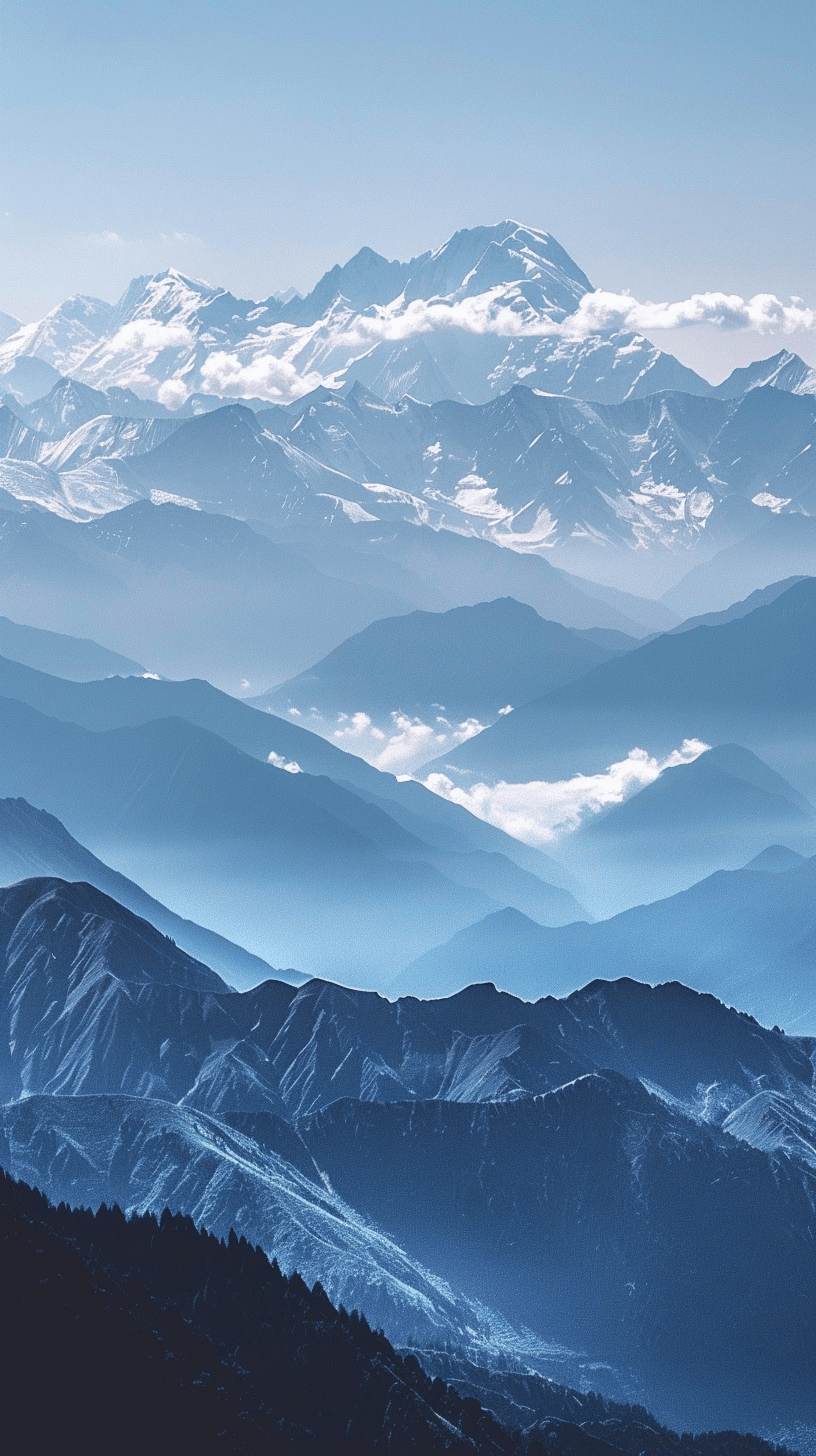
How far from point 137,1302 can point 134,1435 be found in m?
22.8

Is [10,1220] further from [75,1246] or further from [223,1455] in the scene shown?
[223,1455]

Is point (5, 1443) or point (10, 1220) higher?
point (10, 1220)

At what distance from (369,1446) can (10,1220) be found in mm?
39708

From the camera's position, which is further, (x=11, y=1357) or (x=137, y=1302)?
(x=137, y=1302)

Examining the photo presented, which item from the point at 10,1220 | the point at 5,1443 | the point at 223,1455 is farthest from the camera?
the point at 10,1220

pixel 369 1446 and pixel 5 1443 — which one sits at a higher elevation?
pixel 369 1446

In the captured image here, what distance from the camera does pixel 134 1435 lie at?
6816 inches

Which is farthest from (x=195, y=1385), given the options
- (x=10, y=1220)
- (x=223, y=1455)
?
(x=10, y=1220)

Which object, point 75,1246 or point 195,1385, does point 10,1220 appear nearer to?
point 75,1246

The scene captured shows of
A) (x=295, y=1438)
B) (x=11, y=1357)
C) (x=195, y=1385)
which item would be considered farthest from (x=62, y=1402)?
(x=295, y=1438)

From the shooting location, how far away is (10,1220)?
191125 mm

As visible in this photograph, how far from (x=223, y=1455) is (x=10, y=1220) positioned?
29.1 metres

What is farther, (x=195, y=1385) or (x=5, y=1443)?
(x=195, y=1385)

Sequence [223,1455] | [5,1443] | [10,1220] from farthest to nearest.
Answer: [10,1220] → [223,1455] → [5,1443]
